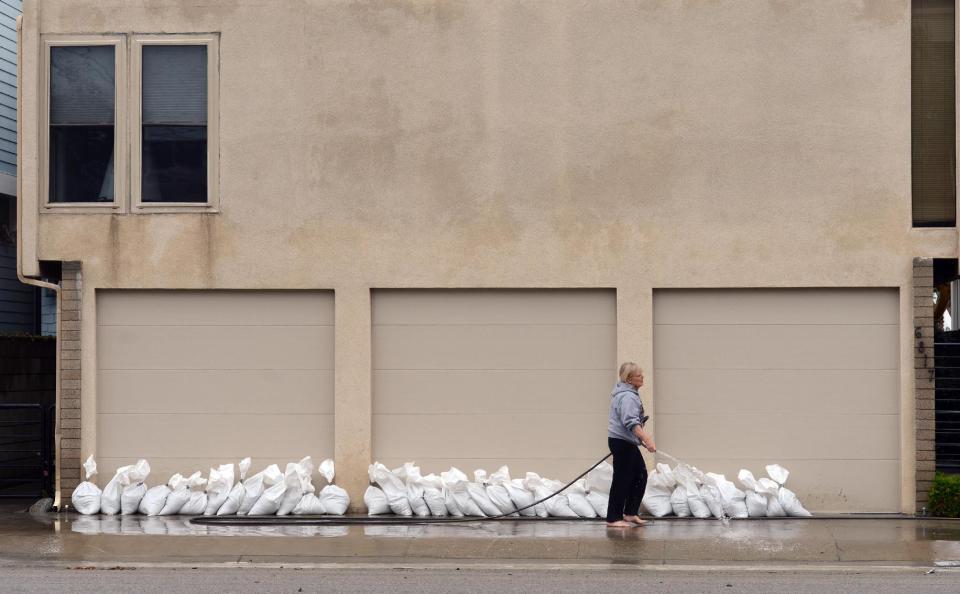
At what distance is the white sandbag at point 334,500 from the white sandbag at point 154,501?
1633 millimetres

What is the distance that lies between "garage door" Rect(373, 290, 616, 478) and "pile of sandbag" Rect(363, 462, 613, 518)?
49 cm

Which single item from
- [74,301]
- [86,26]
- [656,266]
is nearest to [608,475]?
[656,266]

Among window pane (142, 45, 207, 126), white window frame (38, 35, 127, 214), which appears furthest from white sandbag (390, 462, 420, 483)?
window pane (142, 45, 207, 126)

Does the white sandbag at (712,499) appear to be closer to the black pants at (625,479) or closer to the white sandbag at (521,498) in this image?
the black pants at (625,479)

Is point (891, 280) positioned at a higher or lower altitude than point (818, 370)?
higher

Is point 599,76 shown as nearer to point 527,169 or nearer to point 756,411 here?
point 527,169

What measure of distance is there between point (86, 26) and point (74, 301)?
10.2 feet

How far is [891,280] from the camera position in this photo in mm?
14258

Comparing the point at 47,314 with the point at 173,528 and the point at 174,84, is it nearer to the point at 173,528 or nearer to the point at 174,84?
the point at 174,84

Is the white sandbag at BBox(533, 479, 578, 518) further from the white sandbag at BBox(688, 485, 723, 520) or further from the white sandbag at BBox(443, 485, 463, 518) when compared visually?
the white sandbag at BBox(688, 485, 723, 520)

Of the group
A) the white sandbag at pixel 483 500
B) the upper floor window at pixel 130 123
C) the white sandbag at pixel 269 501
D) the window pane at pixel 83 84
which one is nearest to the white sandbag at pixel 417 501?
the white sandbag at pixel 483 500

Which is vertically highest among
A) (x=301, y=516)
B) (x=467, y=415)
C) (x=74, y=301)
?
(x=74, y=301)

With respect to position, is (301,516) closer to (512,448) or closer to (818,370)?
(512,448)

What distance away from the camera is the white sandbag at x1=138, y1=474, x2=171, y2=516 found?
14375mm
